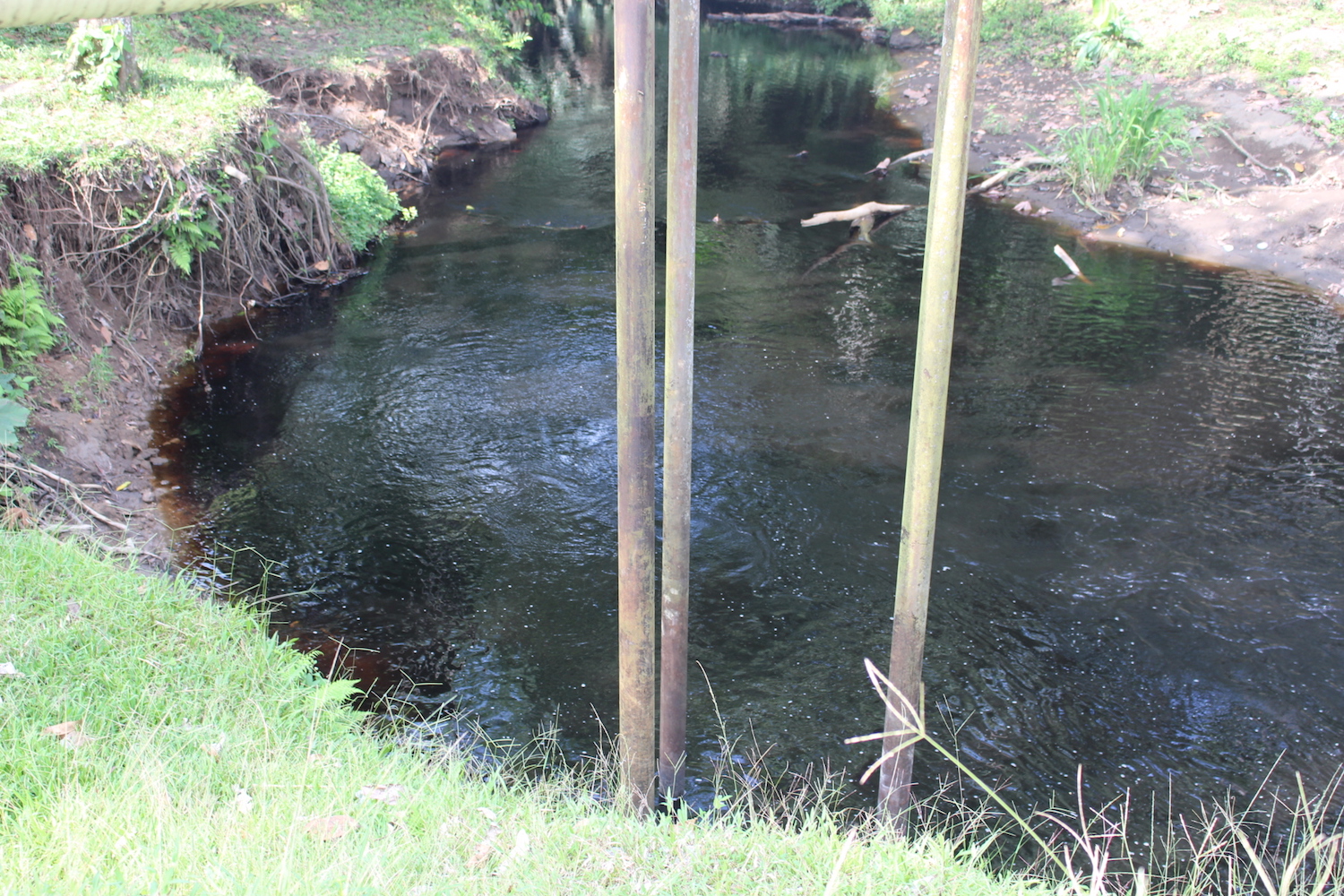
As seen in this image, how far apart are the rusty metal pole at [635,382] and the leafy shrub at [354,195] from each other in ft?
23.6

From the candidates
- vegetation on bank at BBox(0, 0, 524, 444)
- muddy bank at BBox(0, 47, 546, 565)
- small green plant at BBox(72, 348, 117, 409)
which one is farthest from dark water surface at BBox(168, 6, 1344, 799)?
vegetation on bank at BBox(0, 0, 524, 444)

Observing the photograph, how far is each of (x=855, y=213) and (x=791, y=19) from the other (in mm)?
16876

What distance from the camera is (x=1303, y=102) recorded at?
1095cm

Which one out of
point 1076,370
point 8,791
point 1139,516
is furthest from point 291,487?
point 1076,370

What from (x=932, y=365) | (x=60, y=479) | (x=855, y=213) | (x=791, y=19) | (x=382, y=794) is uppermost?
(x=791, y=19)

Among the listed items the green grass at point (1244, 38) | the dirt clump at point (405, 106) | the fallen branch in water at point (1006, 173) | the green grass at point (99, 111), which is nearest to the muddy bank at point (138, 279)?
the green grass at point (99, 111)

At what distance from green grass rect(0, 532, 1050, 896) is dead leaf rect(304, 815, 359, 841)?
0.05 ft

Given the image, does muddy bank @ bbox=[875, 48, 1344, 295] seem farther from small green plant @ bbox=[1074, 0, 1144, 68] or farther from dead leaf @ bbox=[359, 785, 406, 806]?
dead leaf @ bbox=[359, 785, 406, 806]

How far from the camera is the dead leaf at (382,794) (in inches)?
104

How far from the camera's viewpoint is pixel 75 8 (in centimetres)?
153

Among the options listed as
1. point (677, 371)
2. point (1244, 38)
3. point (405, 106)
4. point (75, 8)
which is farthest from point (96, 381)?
point (1244, 38)

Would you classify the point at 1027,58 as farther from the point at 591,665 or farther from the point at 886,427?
the point at 591,665

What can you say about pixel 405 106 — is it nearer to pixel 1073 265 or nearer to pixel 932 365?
pixel 1073 265

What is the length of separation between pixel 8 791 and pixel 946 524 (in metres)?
4.47
